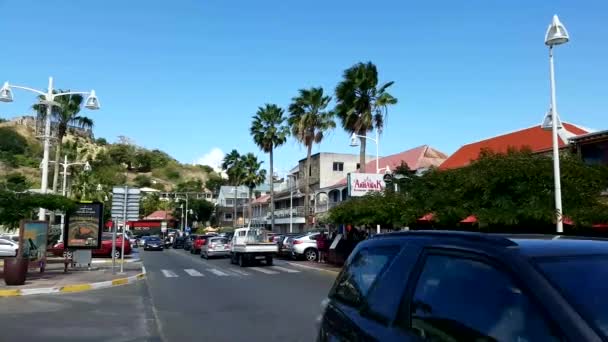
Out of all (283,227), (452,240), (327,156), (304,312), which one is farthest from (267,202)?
(452,240)

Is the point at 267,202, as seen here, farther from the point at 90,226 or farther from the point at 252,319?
the point at 252,319

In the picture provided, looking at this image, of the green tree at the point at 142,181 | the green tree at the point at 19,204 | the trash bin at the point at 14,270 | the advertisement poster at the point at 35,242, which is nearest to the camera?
the trash bin at the point at 14,270

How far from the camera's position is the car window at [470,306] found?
7.73ft

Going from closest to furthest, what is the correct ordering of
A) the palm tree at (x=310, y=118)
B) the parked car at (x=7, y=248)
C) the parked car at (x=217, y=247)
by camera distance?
the parked car at (x=7, y=248) < the parked car at (x=217, y=247) < the palm tree at (x=310, y=118)

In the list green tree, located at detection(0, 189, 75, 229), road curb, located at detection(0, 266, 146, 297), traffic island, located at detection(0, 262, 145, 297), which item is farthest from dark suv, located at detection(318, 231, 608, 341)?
green tree, located at detection(0, 189, 75, 229)

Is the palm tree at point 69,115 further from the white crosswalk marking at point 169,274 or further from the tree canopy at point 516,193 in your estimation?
the tree canopy at point 516,193

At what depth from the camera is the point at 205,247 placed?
122 ft

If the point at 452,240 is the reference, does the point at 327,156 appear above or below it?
above

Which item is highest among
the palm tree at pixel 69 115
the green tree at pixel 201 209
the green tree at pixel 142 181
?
the green tree at pixel 142 181

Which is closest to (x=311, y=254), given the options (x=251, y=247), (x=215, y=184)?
(x=251, y=247)

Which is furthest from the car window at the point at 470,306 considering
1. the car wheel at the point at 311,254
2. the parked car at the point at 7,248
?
the parked car at the point at 7,248

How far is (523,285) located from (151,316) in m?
10.6

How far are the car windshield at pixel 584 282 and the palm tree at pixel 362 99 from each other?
31711 millimetres

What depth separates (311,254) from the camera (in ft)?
109
